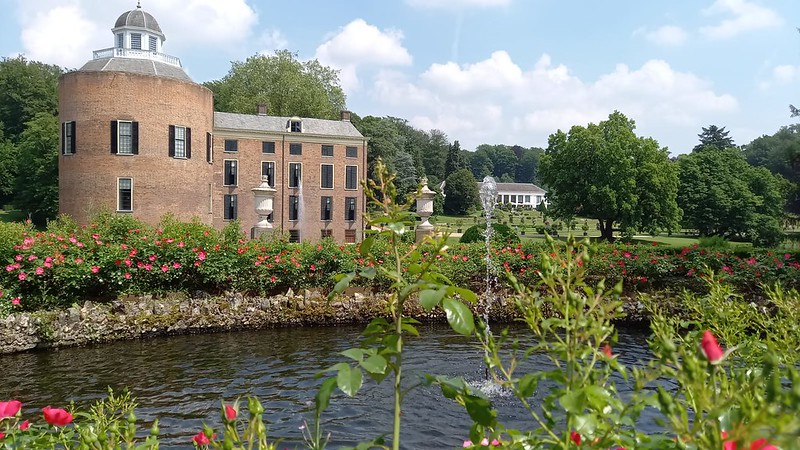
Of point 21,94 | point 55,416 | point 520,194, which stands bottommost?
point 55,416

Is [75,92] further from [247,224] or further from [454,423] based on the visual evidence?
[454,423]

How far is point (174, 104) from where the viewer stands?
2561 centimetres

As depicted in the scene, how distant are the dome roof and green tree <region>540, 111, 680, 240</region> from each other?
26.5 m

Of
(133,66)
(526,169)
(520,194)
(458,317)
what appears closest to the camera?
(458,317)

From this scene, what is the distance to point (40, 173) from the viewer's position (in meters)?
42.8

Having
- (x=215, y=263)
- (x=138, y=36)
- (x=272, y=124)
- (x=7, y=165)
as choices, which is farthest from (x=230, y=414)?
(x=7, y=165)

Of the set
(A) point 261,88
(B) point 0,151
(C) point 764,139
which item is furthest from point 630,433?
(C) point 764,139

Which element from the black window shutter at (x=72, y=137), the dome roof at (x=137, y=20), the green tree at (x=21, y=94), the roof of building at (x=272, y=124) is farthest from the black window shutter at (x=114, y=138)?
the green tree at (x=21, y=94)

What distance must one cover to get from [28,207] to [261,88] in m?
21.5

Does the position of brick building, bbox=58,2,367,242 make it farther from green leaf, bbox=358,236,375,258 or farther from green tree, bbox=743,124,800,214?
green tree, bbox=743,124,800,214

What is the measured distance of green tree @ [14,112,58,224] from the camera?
42.7 metres

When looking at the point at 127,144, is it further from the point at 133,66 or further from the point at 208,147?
the point at 133,66

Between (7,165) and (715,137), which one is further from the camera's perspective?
(715,137)

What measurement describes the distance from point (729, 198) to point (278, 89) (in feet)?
128
